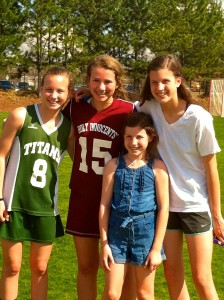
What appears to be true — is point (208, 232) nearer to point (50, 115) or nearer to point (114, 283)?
point (114, 283)

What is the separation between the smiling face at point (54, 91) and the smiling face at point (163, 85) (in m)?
0.65

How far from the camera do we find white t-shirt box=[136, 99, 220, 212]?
10.7 ft

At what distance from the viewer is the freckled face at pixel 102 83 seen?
349 centimetres

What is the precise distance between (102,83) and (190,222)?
1081mm

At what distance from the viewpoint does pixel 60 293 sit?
443 cm

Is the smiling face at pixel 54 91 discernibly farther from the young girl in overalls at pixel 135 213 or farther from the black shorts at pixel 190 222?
the black shorts at pixel 190 222

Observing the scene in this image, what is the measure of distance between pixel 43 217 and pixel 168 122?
3.48 ft

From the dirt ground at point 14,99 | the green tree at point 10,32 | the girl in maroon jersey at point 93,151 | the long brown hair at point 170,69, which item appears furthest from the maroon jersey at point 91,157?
the green tree at point 10,32

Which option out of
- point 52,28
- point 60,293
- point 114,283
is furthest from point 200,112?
point 52,28

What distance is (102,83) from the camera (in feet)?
11.5

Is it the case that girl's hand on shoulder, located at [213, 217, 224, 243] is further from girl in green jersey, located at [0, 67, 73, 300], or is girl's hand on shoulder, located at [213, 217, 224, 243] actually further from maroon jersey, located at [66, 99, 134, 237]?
girl in green jersey, located at [0, 67, 73, 300]

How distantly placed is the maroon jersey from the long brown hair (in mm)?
228

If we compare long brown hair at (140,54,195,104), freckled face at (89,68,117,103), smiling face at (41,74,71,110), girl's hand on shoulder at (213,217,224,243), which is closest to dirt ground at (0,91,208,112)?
smiling face at (41,74,71,110)

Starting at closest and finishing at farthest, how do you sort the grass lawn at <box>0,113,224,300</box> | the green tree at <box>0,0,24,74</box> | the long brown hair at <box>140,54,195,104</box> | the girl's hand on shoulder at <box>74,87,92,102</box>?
the long brown hair at <box>140,54,195,104</box> → the girl's hand on shoulder at <box>74,87,92,102</box> → the grass lawn at <box>0,113,224,300</box> → the green tree at <box>0,0,24,74</box>
